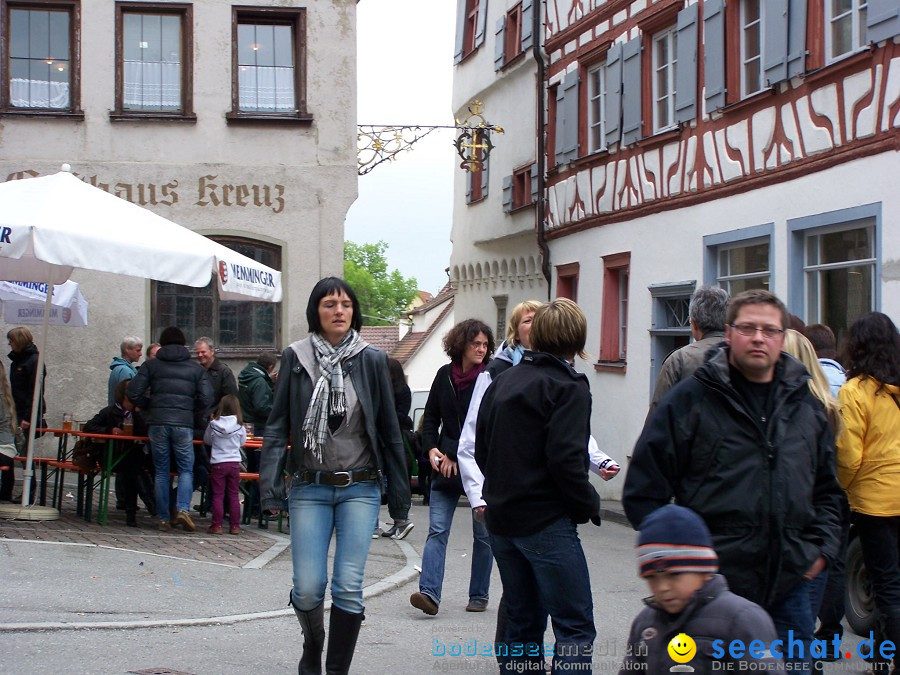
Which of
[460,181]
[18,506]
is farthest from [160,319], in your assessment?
[460,181]

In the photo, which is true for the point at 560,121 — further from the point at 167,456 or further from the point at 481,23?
the point at 167,456

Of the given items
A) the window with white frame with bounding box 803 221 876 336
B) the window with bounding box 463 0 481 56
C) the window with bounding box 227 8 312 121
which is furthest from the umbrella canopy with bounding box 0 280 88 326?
the window with bounding box 463 0 481 56

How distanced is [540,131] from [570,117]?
1.77m

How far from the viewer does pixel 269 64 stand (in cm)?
1861

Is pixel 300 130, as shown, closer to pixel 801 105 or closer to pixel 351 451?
pixel 801 105

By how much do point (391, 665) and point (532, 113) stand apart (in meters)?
17.5

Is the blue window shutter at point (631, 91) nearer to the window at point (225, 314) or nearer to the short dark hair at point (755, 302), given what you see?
the window at point (225, 314)

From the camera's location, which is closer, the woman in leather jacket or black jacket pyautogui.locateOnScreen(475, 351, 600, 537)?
black jacket pyautogui.locateOnScreen(475, 351, 600, 537)

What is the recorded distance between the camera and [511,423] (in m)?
5.34

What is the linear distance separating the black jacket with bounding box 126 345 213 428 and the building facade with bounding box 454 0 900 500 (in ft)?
20.9

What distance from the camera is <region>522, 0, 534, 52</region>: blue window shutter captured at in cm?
2305

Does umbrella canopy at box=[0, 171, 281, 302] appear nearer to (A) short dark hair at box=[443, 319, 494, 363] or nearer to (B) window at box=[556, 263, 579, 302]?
(A) short dark hair at box=[443, 319, 494, 363]

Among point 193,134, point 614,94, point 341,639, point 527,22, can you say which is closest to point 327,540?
point 341,639

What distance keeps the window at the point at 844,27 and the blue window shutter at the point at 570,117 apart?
779 centimetres
